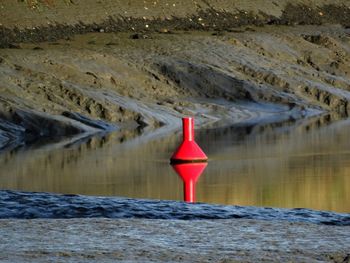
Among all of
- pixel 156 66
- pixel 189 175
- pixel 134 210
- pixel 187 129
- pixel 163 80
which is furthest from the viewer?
pixel 156 66

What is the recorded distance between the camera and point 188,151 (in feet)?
66.9

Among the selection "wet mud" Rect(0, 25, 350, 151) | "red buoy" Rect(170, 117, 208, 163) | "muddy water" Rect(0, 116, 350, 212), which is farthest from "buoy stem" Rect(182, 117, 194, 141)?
"wet mud" Rect(0, 25, 350, 151)

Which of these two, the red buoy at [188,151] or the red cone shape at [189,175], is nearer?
the red cone shape at [189,175]

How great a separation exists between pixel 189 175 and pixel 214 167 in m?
1.14

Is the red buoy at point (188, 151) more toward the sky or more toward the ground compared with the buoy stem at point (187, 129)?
more toward the ground

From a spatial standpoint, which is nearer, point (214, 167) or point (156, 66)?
point (214, 167)

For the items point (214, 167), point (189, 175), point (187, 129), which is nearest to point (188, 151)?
point (187, 129)

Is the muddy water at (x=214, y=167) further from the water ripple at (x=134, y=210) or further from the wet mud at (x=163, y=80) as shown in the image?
the wet mud at (x=163, y=80)

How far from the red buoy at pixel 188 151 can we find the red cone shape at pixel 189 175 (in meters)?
0.17

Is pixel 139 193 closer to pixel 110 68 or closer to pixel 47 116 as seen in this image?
pixel 47 116

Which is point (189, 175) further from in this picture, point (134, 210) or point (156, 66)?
point (156, 66)

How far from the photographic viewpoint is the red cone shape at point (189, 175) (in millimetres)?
15688

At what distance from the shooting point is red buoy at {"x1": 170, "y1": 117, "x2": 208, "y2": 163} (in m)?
20.3

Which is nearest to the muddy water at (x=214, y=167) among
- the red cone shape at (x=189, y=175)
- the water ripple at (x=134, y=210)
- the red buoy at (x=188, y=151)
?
A: the red cone shape at (x=189, y=175)
